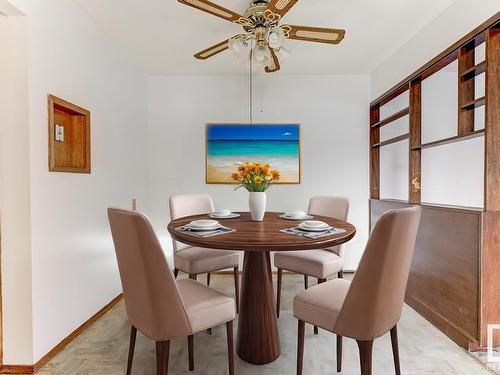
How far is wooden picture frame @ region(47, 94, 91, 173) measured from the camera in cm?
179

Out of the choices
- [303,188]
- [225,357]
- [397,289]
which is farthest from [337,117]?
[225,357]

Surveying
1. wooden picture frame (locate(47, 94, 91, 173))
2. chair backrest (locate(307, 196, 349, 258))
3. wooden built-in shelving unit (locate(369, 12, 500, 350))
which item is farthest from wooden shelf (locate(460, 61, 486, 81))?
wooden picture frame (locate(47, 94, 91, 173))

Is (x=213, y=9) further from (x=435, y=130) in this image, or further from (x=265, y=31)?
(x=435, y=130)

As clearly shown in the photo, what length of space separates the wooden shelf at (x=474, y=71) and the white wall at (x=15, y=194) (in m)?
2.77

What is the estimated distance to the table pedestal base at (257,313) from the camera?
1672 mm

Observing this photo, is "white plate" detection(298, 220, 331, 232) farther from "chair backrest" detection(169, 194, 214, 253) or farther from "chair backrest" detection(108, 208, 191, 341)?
"chair backrest" detection(169, 194, 214, 253)

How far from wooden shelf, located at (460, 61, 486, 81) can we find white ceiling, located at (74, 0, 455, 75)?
0.63 metres

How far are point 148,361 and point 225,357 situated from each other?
19.2 inches

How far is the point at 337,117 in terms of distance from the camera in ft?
11.2

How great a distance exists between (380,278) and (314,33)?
4.81 feet

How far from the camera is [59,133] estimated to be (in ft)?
6.41

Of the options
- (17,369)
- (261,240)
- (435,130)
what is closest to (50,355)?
(17,369)

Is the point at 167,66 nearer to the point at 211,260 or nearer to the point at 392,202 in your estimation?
the point at 211,260

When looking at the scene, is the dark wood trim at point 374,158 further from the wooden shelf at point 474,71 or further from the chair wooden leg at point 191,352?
the chair wooden leg at point 191,352
